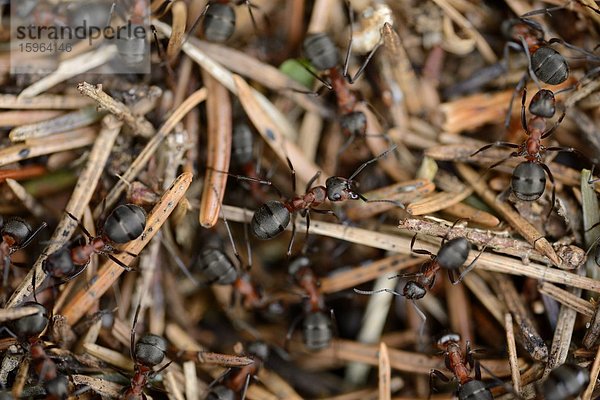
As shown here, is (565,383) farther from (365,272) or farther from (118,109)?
(118,109)

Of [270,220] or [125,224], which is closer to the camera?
[125,224]

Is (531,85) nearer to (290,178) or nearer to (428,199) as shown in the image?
(428,199)

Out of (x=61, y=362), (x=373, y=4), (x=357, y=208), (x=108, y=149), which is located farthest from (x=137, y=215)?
(x=373, y=4)

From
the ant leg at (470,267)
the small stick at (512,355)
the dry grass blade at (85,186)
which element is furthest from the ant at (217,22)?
the small stick at (512,355)

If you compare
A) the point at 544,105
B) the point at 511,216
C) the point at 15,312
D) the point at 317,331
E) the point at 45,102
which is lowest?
the point at 317,331

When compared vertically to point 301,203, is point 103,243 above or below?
below

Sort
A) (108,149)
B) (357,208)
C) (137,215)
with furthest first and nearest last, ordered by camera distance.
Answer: (357,208), (108,149), (137,215)

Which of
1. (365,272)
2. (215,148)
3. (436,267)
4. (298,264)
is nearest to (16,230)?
(215,148)
